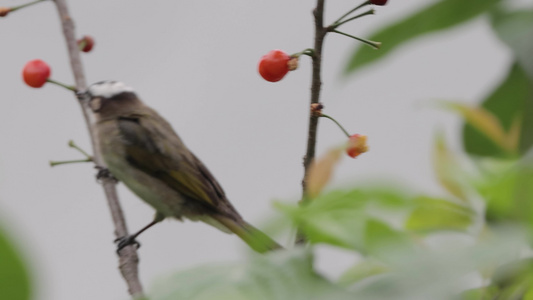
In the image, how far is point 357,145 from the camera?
1.15 meters

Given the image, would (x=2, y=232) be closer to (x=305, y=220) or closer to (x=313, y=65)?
(x=305, y=220)

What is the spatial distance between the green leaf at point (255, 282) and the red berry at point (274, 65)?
835 mm

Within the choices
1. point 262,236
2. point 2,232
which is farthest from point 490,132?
point 2,232

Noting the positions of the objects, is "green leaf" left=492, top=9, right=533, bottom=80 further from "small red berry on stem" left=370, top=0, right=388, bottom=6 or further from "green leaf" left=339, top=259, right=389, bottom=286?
"small red berry on stem" left=370, top=0, right=388, bottom=6

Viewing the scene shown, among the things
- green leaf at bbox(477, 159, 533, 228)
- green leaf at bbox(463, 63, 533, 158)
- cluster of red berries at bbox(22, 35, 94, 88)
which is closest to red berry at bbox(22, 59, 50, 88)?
cluster of red berries at bbox(22, 35, 94, 88)

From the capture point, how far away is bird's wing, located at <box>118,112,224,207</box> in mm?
2795

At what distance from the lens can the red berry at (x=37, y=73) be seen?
2039mm

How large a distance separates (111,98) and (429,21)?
2.72m

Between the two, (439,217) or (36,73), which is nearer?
(439,217)

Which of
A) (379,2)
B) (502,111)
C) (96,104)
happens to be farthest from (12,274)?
(96,104)

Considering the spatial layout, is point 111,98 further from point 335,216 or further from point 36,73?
point 335,216

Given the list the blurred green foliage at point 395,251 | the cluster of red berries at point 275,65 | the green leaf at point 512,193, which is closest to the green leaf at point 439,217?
the blurred green foliage at point 395,251

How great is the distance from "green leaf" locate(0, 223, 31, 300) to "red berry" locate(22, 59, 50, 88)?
1773 millimetres

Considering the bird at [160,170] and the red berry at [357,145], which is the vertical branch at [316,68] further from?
the bird at [160,170]
